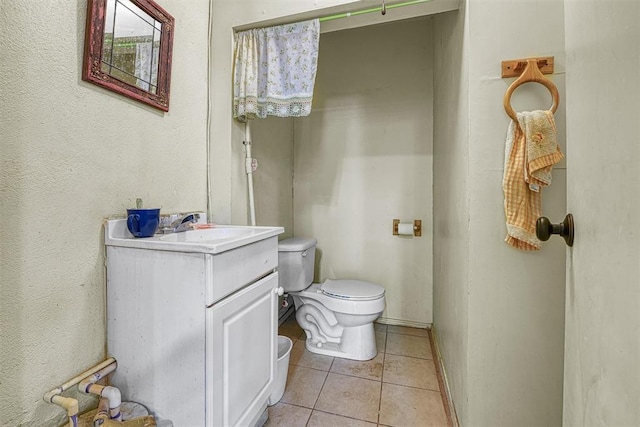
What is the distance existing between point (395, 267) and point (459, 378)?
1084 millimetres

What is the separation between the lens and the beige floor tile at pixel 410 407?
4.35 ft

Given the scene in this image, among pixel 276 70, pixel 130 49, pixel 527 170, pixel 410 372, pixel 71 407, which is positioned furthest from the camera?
pixel 410 372

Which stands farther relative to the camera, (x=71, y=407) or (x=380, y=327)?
(x=380, y=327)

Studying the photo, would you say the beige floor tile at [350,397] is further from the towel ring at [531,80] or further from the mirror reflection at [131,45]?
the mirror reflection at [131,45]

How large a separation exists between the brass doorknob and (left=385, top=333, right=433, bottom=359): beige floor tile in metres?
1.51

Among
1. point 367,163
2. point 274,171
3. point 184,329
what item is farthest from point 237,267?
point 367,163

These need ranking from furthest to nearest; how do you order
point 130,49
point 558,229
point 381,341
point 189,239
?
point 381,341, point 189,239, point 130,49, point 558,229

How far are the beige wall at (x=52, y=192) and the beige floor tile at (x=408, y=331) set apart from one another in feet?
6.06

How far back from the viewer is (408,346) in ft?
6.51

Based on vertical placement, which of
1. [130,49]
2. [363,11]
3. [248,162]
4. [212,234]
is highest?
[363,11]

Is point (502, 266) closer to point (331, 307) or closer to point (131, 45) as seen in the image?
point (331, 307)

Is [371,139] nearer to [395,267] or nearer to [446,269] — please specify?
[395,267]

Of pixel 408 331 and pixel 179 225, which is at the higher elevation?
pixel 179 225

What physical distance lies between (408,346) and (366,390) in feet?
1.89
